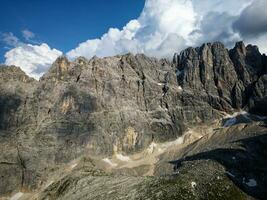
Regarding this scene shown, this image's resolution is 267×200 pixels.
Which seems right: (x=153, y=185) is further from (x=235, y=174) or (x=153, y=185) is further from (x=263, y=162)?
(x=263, y=162)

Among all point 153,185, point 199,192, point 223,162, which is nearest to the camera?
point 199,192

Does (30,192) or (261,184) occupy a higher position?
(261,184)

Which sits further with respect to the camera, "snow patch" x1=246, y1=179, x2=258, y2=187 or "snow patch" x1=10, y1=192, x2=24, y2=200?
"snow patch" x1=10, y1=192, x2=24, y2=200

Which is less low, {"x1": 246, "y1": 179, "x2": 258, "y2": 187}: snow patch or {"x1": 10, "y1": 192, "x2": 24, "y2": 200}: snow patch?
{"x1": 246, "y1": 179, "x2": 258, "y2": 187}: snow patch

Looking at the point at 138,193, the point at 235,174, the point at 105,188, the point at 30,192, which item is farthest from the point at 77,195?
the point at 30,192

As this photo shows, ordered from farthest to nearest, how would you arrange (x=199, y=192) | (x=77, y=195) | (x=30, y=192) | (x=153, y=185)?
(x=30, y=192)
(x=77, y=195)
(x=153, y=185)
(x=199, y=192)

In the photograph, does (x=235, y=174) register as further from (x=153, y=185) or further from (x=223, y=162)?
(x=153, y=185)

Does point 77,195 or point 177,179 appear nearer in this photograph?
point 177,179

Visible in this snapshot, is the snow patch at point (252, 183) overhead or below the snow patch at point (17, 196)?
overhead

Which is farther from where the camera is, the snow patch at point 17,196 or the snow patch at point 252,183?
the snow patch at point 17,196

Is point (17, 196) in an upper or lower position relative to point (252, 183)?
lower

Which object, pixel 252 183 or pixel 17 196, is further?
pixel 17 196
